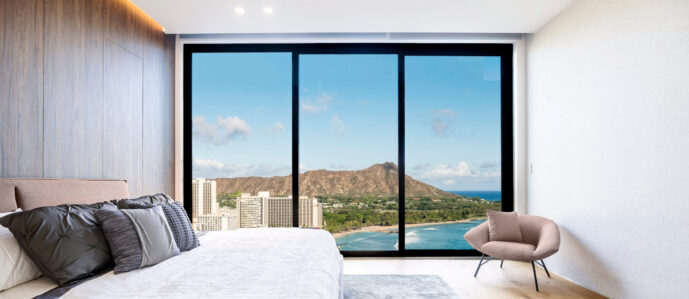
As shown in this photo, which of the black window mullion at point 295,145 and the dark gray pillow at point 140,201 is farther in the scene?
the black window mullion at point 295,145

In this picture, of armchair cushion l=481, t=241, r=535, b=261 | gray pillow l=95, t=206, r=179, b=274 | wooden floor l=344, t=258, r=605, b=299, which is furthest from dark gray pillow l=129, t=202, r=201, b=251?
armchair cushion l=481, t=241, r=535, b=261

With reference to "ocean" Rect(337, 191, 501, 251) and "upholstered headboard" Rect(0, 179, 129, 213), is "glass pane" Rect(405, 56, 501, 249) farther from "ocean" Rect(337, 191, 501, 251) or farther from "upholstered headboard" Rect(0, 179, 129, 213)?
"upholstered headboard" Rect(0, 179, 129, 213)

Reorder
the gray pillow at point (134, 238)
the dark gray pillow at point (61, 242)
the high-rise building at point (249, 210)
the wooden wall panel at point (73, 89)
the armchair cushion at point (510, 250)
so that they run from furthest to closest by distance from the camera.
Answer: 1. the high-rise building at point (249, 210)
2. the armchair cushion at point (510, 250)
3. the wooden wall panel at point (73, 89)
4. the gray pillow at point (134, 238)
5. the dark gray pillow at point (61, 242)

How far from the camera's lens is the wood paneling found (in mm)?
2340

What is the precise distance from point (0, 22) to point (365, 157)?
3.46 metres

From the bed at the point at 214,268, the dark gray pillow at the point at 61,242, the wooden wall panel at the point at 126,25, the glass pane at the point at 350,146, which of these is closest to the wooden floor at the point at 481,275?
the glass pane at the point at 350,146

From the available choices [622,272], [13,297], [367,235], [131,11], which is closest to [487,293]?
[622,272]

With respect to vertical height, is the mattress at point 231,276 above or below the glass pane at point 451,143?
below

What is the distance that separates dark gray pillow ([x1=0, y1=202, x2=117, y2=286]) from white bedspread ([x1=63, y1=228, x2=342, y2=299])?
10cm

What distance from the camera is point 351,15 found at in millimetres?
3809

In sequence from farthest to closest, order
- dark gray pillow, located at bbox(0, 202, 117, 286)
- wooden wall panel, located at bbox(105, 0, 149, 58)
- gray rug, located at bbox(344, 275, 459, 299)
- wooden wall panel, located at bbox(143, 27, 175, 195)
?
wooden wall panel, located at bbox(143, 27, 175, 195)
wooden wall panel, located at bbox(105, 0, 149, 58)
gray rug, located at bbox(344, 275, 459, 299)
dark gray pillow, located at bbox(0, 202, 117, 286)

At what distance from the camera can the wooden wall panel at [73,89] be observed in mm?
2607

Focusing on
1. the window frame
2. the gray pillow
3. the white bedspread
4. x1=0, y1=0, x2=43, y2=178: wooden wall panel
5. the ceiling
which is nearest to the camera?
the white bedspread

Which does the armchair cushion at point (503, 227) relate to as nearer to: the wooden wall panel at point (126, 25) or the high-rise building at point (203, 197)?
Result: the high-rise building at point (203, 197)
